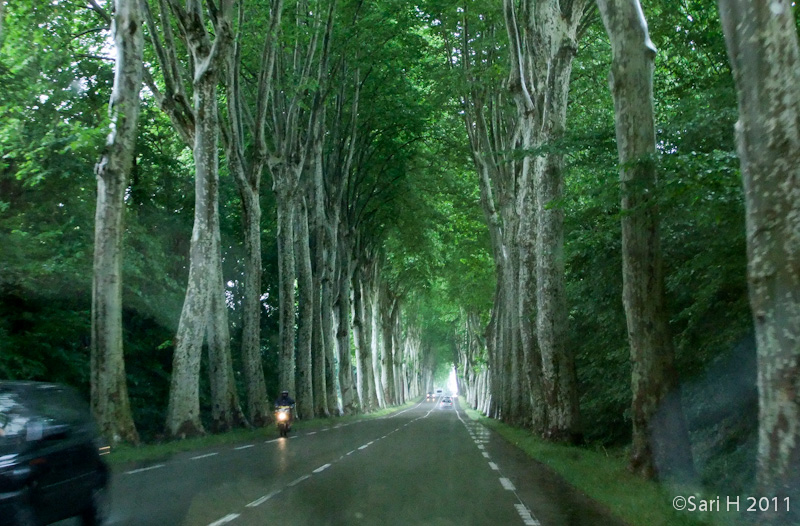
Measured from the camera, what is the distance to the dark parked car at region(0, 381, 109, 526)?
6766mm

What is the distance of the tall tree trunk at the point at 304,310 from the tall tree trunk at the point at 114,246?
14470 millimetres

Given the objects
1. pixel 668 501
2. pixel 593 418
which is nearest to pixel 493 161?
pixel 593 418

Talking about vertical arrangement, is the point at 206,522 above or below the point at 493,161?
below

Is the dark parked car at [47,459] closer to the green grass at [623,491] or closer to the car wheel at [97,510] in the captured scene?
the car wheel at [97,510]

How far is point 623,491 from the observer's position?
10.8 m

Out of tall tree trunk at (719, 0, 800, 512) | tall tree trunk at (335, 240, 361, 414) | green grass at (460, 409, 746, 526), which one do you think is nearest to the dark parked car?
green grass at (460, 409, 746, 526)

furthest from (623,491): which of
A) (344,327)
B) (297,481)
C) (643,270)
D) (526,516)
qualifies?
(344,327)

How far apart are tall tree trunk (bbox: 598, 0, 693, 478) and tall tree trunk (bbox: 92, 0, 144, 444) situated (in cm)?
1161

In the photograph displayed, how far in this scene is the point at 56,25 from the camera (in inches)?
882

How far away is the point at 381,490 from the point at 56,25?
16.4 m

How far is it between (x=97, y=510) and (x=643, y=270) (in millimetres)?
7816

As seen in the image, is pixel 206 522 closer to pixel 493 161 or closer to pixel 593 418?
pixel 593 418

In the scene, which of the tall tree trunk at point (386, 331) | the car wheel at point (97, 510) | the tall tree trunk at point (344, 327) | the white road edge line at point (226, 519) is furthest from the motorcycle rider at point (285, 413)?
the tall tree trunk at point (386, 331)

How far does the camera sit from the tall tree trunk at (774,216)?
742cm
